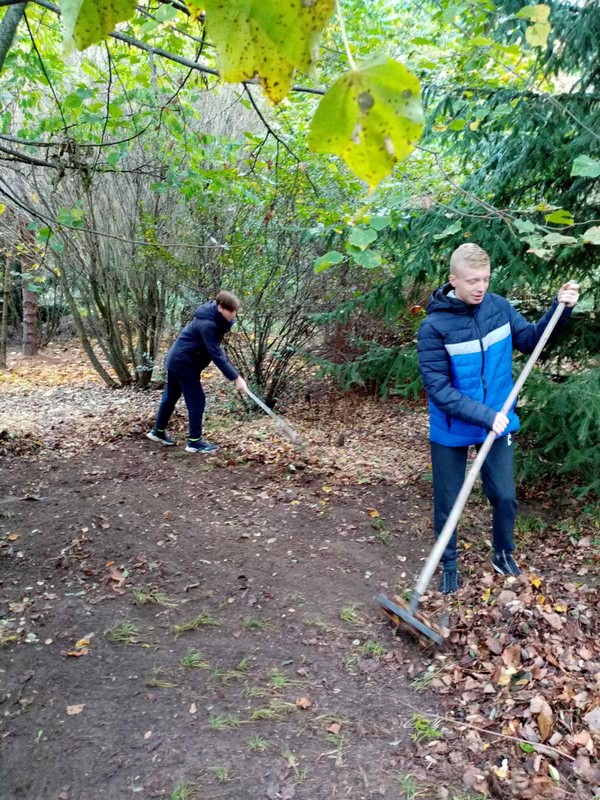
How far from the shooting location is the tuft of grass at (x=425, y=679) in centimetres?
284

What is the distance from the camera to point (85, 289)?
379 inches

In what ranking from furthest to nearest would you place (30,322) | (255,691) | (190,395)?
1. (30,322)
2. (190,395)
3. (255,691)

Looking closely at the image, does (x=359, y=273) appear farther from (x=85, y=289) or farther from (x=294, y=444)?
(x=85, y=289)

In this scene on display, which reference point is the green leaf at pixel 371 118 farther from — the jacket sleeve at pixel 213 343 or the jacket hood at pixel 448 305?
the jacket sleeve at pixel 213 343

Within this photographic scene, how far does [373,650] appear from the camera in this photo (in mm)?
3109

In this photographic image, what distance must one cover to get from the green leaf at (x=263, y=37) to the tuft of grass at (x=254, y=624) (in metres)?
3.21

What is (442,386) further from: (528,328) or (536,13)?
(536,13)

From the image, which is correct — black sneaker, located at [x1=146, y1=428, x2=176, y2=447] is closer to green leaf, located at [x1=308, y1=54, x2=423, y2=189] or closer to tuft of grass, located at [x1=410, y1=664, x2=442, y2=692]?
tuft of grass, located at [x1=410, y1=664, x2=442, y2=692]

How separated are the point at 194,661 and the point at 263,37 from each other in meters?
3.04

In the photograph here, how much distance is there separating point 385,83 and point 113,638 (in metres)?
3.30

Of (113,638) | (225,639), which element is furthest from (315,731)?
(113,638)

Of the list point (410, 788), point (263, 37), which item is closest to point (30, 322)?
point (410, 788)

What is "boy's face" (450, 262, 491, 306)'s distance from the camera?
306cm

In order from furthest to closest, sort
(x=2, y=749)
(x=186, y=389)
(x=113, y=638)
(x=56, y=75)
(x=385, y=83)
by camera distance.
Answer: (x=186, y=389)
(x=56, y=75)
(x=113, y=638)
(x=2, y=749)
(x=385, y=83)
